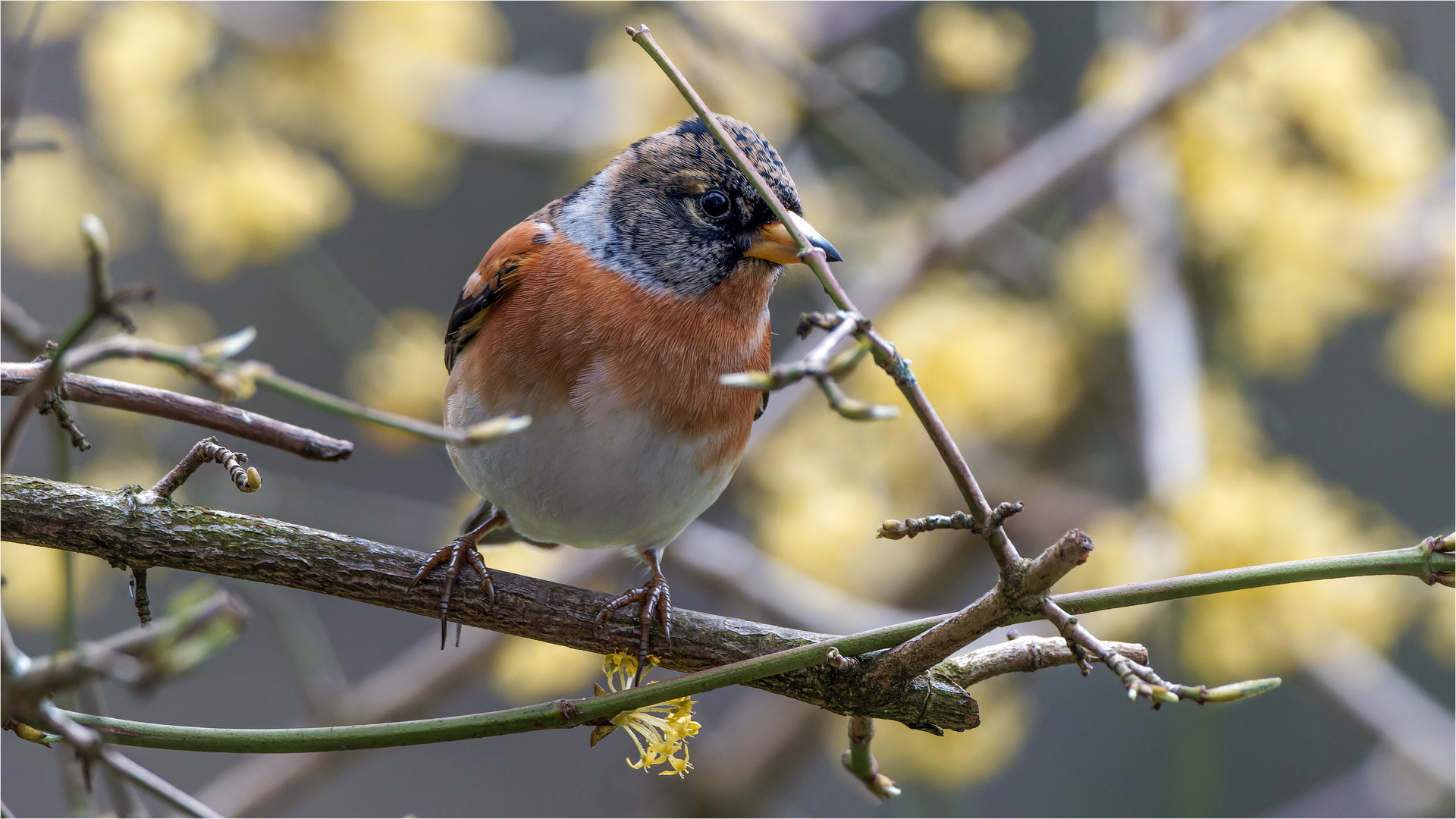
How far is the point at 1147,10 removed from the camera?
326cm

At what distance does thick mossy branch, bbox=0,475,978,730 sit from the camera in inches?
41.1

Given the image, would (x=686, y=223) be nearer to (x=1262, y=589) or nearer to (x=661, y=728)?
(x=661, y=728)

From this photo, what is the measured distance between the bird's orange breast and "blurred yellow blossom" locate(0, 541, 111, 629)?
110cm

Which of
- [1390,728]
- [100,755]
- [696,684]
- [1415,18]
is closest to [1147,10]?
[1415,18]

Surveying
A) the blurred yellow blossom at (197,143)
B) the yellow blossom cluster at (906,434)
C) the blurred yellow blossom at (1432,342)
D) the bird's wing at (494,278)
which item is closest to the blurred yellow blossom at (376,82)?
the blurred yellow blossom at (197,143)

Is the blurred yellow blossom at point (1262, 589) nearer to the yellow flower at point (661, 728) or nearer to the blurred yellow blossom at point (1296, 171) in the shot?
the blurred yellow blossom at point (1296, 171)

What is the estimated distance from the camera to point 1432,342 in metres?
2.47

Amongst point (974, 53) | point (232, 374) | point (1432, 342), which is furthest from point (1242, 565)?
point (232, 374)

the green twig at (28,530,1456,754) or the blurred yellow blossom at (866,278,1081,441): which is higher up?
the blurred yellow blossom at (866,278,1081,441)

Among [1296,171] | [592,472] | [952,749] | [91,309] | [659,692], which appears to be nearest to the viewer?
[91,309]

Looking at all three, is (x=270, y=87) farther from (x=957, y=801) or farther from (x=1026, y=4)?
(x=1026, y=4)

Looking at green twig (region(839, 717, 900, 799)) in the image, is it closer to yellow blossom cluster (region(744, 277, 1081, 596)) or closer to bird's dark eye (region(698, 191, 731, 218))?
bird's dark eye (region(698, 191, 731, 218))

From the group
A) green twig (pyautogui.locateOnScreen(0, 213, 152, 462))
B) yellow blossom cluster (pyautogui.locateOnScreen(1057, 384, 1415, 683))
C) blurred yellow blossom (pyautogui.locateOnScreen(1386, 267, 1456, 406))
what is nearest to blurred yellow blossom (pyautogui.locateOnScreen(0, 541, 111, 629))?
green twig (pyautogui.locateOnScreen(0, 213, 152, 462))

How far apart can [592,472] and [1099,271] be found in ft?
6.54
